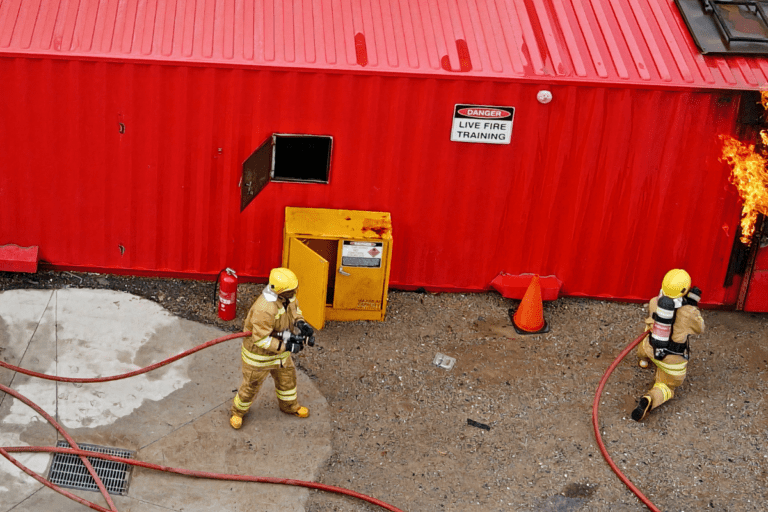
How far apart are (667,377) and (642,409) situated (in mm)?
442

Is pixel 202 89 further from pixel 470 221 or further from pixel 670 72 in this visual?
pixel 670 72

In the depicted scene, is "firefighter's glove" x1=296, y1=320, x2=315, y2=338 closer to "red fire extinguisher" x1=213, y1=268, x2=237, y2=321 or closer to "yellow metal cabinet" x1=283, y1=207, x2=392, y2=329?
"yellow metal cabinet" x1=283, y1=207, x2=392, y2=329

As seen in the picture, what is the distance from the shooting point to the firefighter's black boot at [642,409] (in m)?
8.54

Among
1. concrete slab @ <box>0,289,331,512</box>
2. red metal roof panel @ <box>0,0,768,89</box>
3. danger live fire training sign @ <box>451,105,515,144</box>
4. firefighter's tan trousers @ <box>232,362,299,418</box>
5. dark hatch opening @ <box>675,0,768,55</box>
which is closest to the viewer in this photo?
concrete slab @ <box>0,289,331,512</box>

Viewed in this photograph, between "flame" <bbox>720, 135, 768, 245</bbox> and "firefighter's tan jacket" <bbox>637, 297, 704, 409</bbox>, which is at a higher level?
"flame" <bbox>720, 135, 768, 245</bbox>

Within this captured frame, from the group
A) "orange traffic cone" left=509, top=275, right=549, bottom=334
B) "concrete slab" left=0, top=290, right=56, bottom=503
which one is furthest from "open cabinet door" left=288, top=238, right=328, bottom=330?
"concrete slab" left=0, top=290, right=56, bottom=503

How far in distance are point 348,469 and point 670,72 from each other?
17.2 feet

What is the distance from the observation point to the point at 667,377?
874cm

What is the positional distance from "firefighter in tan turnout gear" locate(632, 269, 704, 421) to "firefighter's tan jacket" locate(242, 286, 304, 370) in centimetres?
335

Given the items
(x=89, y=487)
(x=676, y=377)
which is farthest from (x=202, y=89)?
(x=676, y=377)

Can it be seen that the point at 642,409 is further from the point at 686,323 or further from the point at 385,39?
the point at 385,39

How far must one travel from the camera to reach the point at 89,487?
7371 mm

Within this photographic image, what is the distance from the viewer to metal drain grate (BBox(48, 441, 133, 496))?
24.3 ft

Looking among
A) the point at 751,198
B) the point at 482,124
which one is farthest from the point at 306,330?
the point at 751,198
